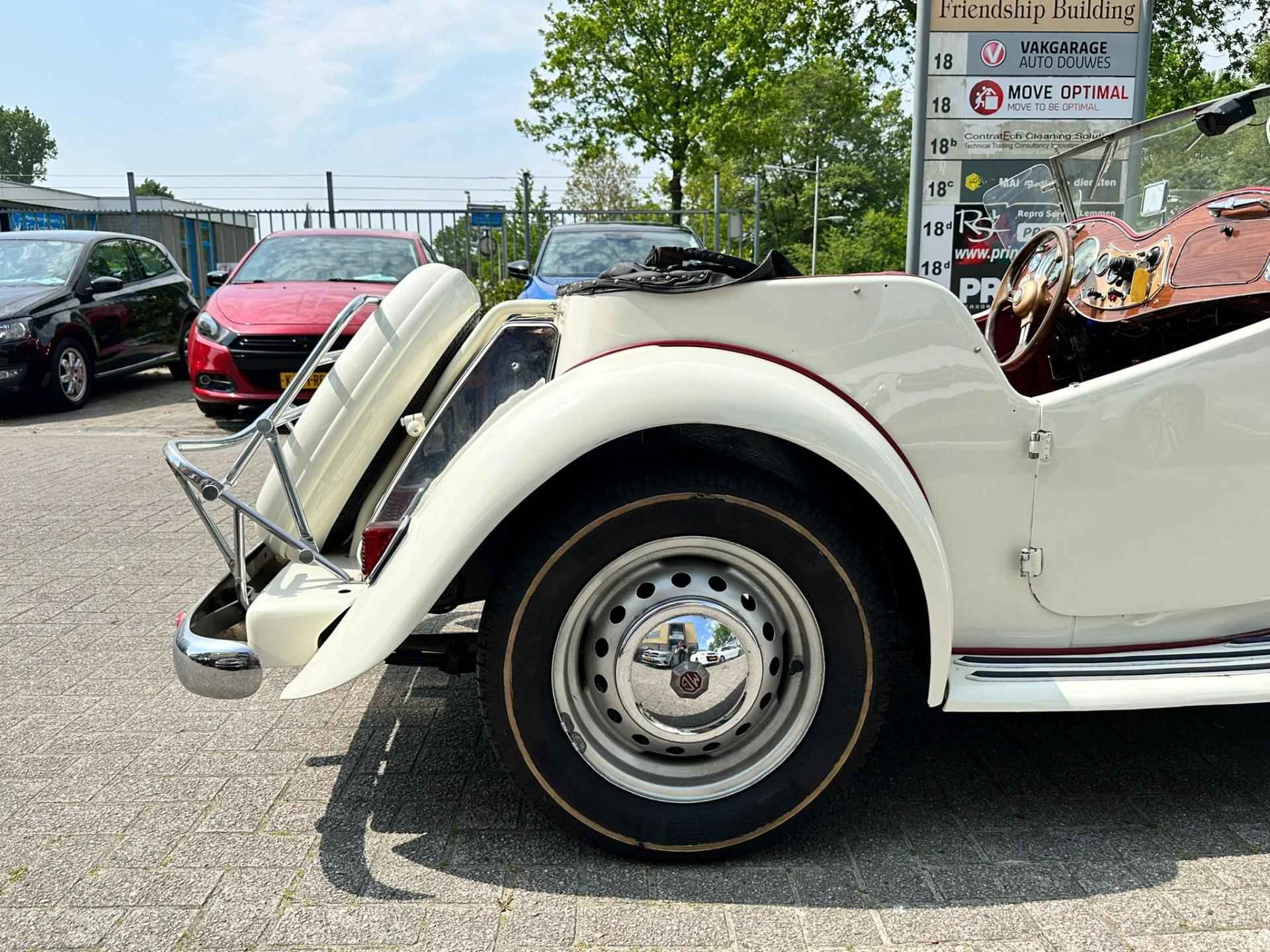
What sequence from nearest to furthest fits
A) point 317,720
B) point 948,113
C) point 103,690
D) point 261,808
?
point 261,808 → point 317,720 → point 103,690 → point 948,113

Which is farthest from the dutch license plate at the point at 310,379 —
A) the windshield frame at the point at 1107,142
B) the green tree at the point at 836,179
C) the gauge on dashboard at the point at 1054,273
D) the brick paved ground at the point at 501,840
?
the green tree at the point at 836,179

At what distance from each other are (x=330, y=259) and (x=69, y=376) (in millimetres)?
2730

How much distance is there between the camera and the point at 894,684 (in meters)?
3.36

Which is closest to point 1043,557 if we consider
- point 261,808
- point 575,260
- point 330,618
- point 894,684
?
point 894,684

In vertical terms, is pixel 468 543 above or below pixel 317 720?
above

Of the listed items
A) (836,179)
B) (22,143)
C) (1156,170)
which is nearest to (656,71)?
(1156,170)

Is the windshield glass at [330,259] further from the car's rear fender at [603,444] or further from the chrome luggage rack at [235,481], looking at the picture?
the car's rear fender at [603,444]

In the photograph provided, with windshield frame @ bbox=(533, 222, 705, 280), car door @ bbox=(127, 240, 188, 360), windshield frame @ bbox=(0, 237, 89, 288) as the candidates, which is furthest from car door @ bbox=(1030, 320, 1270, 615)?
car door @ bbox=(127, 240, 188, 360)

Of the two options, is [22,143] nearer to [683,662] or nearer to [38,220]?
[38,220]

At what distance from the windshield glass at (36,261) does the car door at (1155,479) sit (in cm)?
1007

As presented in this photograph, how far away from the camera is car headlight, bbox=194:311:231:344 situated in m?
8.32

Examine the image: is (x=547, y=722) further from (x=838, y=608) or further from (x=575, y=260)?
(x=575, y=260)

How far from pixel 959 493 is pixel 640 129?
25.9 meters

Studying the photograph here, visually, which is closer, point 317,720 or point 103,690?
point 317,720
